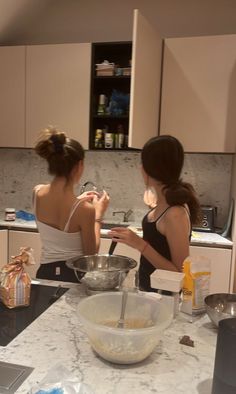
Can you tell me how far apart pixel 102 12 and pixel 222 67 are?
1.13 m

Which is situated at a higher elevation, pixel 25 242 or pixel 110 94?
pixel 110 94

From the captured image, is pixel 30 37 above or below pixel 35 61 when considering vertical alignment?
above

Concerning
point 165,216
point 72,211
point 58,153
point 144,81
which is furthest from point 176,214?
point 144,81

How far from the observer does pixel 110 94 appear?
2967 millimetres

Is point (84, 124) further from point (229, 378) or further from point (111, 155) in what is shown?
point (229, 378)

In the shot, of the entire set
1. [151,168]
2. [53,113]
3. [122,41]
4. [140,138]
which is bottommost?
[151,168]

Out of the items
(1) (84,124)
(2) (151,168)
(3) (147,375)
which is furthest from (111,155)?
(3) (147,375)

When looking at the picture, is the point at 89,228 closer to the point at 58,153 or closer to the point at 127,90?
the point at 58,153

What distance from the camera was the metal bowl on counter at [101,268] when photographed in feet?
4.11

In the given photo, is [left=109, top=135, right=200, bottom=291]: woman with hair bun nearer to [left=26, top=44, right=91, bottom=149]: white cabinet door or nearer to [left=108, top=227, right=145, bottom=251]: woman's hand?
[left=108, top=227, right=145, bottom=251]: woman's hand

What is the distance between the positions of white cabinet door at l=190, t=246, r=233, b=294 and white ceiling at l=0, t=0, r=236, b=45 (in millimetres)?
1683

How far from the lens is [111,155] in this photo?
3137 mm

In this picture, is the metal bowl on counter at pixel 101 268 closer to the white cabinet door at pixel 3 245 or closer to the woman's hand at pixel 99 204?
the woman's hand at pixel 99 204

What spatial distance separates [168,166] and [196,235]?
4.11 feet
